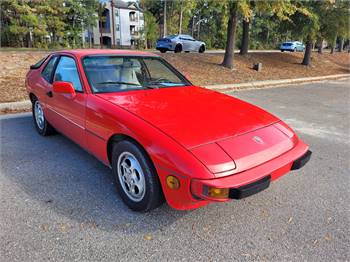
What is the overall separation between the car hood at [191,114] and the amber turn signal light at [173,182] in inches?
10.2

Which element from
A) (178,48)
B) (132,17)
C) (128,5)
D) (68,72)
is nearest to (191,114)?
(68,72)

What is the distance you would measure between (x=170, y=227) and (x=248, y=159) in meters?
→ 0.89

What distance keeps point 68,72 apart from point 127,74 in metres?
0.77

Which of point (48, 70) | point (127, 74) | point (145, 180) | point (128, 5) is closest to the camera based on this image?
point (145, 180)

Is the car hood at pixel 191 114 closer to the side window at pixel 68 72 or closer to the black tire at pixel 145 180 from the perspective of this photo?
the black tire at pixel 145 180

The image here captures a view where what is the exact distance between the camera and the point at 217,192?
1.95m

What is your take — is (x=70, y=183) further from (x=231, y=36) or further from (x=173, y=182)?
(x=231, y=36)

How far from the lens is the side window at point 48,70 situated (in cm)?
392

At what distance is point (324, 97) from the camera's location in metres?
9.07

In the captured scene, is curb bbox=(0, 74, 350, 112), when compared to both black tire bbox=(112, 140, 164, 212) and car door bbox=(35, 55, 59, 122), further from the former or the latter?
black tire bbox=(112, 140, 164, 212)

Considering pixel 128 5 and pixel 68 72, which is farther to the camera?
pixel 128 5

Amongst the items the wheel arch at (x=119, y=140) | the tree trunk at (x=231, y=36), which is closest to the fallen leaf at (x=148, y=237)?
the wheel arch at (x=119, y=140)

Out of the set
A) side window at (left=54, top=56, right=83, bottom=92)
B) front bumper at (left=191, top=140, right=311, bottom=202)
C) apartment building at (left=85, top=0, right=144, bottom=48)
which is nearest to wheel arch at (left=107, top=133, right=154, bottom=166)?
front bumper at (left=191, top=140, right=311, bottom=202)

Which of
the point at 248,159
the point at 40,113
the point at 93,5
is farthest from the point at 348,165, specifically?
the point at 93,5
